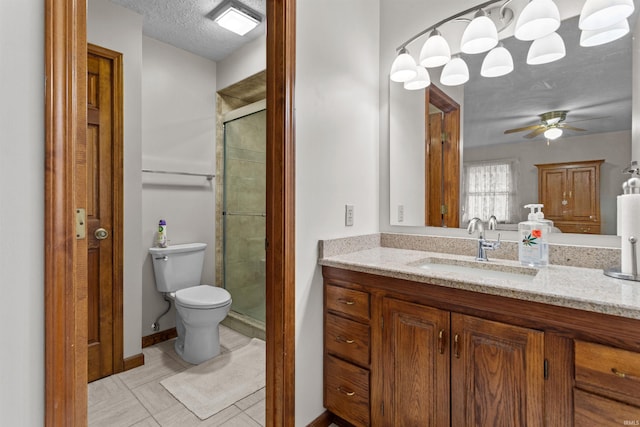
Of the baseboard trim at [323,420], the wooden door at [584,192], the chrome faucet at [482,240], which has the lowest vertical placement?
the baseboard trim at [323,420]

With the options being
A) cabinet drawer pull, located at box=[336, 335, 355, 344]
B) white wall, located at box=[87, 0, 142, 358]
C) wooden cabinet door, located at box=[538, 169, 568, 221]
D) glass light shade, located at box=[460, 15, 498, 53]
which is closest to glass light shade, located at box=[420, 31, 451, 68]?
glass light shade, located at box=[460, 15, 498, 53]

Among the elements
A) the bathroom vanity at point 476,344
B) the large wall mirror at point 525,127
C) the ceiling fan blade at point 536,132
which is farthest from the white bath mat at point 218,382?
the ceiling fan blade at point 536,132

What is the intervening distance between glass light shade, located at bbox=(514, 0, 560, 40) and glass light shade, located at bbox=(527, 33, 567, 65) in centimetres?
4

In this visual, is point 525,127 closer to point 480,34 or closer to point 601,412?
point 480,34

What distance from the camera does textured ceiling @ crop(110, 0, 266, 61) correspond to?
2.17 meters

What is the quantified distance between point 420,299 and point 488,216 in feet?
2.34

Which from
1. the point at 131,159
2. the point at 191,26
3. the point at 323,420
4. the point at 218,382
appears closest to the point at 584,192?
the point at 323,420

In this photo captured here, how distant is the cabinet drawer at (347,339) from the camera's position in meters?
1.44

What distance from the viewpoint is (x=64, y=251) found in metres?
0.80

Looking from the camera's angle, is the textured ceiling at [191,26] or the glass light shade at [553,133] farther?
the textured ceiling at [191,26]

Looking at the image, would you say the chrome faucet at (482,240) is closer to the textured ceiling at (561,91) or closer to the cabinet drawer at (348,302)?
the textured ceiling at (561,91)

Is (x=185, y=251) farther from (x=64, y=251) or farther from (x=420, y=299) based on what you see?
(x=420, y=299)

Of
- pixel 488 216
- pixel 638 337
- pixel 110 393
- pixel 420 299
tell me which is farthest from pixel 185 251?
pixel 638 337

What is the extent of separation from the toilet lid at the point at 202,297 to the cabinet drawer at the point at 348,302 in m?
0.97
